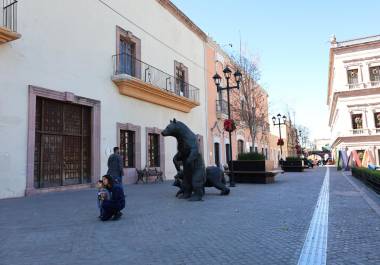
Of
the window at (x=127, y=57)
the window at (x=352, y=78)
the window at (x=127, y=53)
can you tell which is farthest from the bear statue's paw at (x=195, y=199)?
the window at (x=352, y=78)

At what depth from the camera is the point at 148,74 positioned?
1903cm

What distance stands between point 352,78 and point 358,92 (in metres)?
2.04

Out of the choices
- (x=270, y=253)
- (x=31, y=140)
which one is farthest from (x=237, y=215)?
(x=31, y=140)

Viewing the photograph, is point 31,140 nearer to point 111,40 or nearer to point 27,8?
point 27,8

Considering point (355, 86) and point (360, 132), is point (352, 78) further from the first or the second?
point (360, 132)

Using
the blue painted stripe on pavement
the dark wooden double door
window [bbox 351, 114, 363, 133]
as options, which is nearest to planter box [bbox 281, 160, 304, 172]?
window [bbox 351, 114, 363, 133]

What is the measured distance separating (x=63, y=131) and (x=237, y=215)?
878 cm

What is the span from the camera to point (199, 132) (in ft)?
83.1

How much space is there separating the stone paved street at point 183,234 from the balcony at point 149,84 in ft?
28.4

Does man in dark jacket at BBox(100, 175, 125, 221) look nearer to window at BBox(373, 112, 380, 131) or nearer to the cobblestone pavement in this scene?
the cobblestone pavement

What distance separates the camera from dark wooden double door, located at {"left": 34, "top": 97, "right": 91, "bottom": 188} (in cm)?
1261

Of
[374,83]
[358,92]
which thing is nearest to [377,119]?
[358,92]

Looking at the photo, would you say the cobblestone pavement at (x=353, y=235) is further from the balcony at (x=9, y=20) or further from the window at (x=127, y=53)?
the window at (x=127, y=53)

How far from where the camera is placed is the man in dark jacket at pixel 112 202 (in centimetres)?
668
